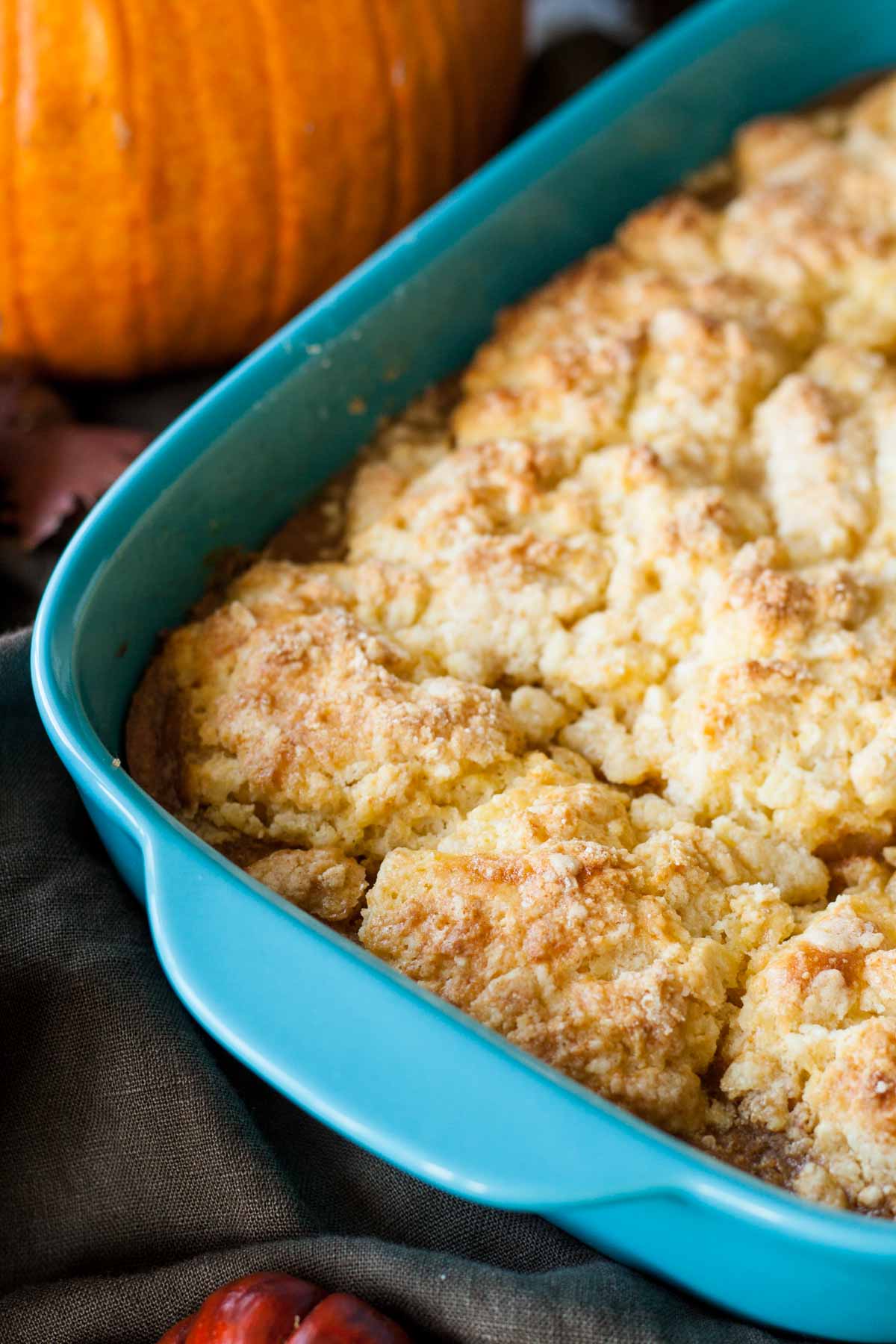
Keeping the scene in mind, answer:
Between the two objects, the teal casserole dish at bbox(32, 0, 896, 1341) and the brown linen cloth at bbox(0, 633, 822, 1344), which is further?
the brown linen cloth at bbox(0, 633, 822, 1344)

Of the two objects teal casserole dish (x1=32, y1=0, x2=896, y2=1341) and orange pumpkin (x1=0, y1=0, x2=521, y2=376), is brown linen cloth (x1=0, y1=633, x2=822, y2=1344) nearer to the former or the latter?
teal casserole dish (x1=32, y1=0, x2=896, y2=1341)

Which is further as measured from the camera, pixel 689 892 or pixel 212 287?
pixel 212 287

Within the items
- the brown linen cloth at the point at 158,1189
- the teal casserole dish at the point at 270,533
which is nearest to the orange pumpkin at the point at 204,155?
the teal casserole dish at the point at 270,533

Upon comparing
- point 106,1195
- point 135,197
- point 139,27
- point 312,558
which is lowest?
point 106,1195

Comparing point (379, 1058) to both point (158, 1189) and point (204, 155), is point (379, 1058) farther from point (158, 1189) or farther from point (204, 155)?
point (204, 155)

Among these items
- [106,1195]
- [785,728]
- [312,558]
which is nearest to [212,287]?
[312,558]

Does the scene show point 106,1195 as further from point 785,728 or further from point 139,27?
point 139,27

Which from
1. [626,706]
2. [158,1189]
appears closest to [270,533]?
[626,706]

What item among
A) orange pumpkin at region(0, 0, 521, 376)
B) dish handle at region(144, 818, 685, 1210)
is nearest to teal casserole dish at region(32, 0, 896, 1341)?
dish handle at region(144, 818, 685, 1210)
